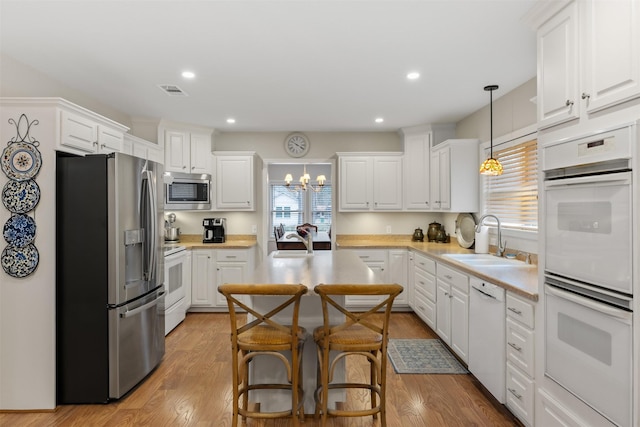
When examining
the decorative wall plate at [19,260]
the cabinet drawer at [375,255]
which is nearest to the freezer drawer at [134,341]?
the decorative wall plate at [19,260]

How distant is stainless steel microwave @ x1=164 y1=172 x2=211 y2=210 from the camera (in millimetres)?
4703

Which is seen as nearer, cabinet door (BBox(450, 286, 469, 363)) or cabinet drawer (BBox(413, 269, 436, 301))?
cabinet door (BBox(450, 286, 469, 363))

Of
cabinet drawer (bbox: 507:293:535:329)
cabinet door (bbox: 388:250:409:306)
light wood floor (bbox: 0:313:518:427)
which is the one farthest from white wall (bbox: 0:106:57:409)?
cabinet door (bbox: 388:250:409:306)

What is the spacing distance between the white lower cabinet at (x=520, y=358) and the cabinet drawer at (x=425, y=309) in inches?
59.7

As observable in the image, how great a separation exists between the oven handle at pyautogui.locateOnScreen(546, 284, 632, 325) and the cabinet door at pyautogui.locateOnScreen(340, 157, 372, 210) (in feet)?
11.0

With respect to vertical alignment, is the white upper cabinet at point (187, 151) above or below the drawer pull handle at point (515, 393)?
above

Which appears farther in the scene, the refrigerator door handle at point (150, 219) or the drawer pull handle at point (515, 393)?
the refrigerator door handle at point (150, 219)

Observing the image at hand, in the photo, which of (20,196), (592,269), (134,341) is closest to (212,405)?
(134,341)

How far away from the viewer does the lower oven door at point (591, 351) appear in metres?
1.49

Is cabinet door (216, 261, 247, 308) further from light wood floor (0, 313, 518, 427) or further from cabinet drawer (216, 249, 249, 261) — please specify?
light wood floor (0, 313, 518, 427)

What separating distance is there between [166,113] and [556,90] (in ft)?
13.4

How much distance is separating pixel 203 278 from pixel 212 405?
2432 millimetres

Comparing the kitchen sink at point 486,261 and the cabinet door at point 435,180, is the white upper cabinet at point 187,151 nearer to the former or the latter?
the cabinet door at point 435,180

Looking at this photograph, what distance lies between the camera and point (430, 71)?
3078 mm
